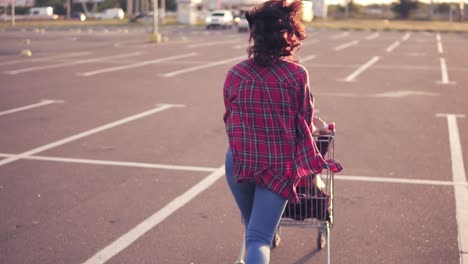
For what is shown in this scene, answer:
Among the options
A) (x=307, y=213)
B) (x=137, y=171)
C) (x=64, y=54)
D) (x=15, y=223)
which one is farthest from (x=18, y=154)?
(x=64, y=54)

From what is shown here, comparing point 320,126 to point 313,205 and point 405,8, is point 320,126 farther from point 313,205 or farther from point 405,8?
point 405,8

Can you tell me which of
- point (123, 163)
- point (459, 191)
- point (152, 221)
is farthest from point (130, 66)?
point (152, 221)

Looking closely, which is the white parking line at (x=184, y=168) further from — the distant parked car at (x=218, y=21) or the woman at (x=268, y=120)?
the distant parked car at (x=218, y=21)

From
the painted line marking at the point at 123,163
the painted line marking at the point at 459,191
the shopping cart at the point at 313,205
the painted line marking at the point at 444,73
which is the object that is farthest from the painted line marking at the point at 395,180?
the painted line marking at the point at 444,73

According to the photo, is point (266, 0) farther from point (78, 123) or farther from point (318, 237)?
point (78, 123)

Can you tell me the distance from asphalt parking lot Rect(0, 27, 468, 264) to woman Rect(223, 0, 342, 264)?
164 centimetres

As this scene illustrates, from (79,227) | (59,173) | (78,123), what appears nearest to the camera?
(79,227)

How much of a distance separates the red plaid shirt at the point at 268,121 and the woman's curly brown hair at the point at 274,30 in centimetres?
7

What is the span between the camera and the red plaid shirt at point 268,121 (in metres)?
3.41

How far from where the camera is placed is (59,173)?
764 cm

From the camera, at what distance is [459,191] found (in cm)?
692

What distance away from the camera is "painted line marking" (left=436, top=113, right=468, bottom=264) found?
17.6 feet

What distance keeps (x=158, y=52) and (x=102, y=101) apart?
15.1 meters

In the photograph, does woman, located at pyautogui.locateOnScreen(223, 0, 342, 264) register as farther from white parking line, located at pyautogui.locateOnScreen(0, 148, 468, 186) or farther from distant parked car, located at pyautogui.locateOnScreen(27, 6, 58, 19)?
distant parked car, located at pyautogui.locateOnScreen(27, 6, 58, 19)
